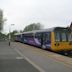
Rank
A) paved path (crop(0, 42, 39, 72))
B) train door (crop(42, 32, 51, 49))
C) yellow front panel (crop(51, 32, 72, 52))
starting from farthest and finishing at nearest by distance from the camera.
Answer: train door (crop(42, 32, 51, 49)) → yellow front panel (crop(51, 32, 72, 52)) → paved path (crop(0, 42, 39, 72))

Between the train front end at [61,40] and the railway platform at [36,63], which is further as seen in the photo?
the train front end at [61,40]

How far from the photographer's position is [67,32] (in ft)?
103

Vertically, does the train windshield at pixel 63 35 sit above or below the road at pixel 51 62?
above

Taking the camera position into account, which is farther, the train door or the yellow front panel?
the train door

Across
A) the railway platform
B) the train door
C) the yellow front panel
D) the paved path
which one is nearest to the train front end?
the yellow front panel

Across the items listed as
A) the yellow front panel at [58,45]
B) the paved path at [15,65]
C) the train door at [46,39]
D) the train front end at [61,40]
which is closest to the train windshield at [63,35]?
the train front end at [61,40]

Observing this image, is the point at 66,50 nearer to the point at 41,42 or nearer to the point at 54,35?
the point at 54,35

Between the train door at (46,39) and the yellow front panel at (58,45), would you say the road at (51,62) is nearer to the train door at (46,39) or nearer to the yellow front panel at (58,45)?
the yellow front panel at (58,45)

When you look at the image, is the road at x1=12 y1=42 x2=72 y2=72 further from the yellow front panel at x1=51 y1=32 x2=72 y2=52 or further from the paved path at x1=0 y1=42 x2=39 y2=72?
the yellow front panel at x1=51 y1=32 x2=72 y2=52

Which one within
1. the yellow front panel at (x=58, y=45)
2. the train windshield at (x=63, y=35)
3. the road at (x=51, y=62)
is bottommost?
the road at (x=51, y=62)

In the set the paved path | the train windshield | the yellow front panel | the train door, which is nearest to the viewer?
the paved path

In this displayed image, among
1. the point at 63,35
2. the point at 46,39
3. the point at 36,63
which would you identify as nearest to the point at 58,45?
the point at 63,35

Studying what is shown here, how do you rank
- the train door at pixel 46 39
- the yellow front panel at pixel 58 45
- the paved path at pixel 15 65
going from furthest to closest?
the train door at pixel 46 39 < the yellow front panel at pixel 58 45 < the paved path at pixel 15 65

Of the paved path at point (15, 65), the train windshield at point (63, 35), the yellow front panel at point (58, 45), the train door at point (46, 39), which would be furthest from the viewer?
the train door at point (46, 39)
